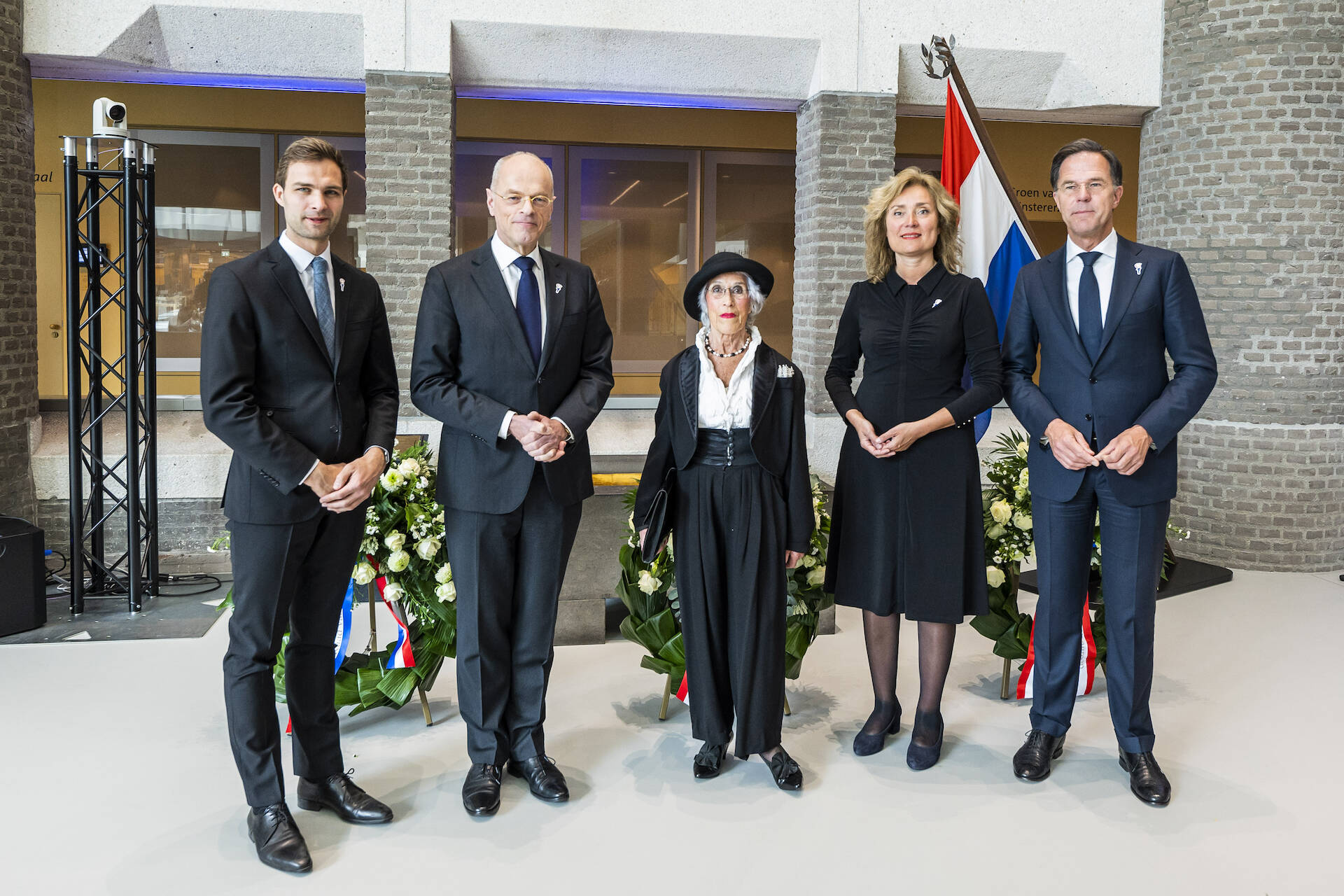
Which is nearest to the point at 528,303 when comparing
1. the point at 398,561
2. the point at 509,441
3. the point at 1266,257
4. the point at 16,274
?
the point at 509,441

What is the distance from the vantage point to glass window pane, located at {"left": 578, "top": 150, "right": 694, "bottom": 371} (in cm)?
1009

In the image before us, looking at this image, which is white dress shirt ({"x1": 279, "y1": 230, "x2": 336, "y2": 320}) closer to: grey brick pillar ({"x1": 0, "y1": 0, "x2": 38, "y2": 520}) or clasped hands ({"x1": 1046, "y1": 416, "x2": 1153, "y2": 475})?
clasped hands ({"x1": 1046, "y1": 416, "x2": 1153, "y2": 475})

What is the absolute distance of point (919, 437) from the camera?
3.42 m

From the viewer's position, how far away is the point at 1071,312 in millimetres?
3330

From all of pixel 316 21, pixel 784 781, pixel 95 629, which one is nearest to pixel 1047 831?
pixel 784 781

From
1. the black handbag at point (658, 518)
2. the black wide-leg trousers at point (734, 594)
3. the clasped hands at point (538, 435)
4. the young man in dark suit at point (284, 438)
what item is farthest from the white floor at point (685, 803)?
the clasped hands at point (538, 435)

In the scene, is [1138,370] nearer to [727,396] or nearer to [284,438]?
[727,396]

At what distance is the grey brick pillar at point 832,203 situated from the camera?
6.95 meters

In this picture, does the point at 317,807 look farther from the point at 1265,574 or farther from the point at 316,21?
the point at 1265,574

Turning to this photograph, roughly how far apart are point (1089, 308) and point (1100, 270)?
0.13m

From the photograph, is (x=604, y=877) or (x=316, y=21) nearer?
(x=604, y=877)

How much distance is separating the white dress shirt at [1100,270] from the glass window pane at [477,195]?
6.84 metres

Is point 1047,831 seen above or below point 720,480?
below

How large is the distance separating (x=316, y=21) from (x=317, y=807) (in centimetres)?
502
